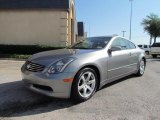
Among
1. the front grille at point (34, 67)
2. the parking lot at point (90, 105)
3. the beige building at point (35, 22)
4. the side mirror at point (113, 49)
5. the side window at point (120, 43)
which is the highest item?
the beige building at point (35, 22)

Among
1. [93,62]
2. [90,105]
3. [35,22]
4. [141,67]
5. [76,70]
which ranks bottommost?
[90,105]

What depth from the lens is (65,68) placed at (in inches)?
220

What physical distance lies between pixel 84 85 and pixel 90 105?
19.2 inches

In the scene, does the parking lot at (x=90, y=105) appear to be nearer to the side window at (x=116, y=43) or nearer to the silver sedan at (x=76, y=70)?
the silver sedan at (x=76, y=70)

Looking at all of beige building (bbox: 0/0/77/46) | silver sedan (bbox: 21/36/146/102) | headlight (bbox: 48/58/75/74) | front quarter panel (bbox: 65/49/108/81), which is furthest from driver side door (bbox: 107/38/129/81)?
beige building (bbox: 0/0/77/46)

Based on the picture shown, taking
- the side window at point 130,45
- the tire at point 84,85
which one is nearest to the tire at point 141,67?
the side window at point 130,45

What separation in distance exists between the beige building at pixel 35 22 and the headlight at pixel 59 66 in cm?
1426

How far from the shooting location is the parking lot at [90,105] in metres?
5.09

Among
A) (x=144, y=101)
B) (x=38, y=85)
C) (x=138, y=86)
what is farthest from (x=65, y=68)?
(x=138, y=86)

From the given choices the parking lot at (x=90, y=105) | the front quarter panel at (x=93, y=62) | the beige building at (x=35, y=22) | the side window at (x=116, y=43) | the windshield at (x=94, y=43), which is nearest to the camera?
the parking lot at (x=90, y=105)

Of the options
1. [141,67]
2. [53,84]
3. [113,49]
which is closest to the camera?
[53,84]

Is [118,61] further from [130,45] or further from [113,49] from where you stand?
[130,45]

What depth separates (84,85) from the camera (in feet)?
19.6

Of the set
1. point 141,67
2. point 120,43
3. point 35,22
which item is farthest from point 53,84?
point 35,22
